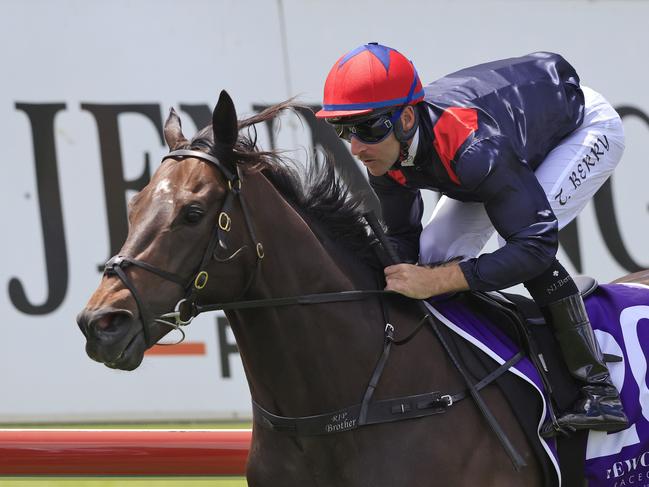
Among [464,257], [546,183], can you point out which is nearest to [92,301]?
[464,257]

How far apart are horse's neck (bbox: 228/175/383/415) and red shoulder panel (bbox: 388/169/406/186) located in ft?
1.38

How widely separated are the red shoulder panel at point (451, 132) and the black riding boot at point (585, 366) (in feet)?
1.63

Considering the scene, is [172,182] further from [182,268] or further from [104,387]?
[104,387]

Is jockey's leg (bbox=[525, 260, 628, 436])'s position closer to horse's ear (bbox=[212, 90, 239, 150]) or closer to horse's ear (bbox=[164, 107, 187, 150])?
horse's ear (bbox=[212, 90, 239, 150])

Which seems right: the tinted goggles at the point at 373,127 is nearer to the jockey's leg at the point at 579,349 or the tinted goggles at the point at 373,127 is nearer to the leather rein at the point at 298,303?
the leather rein at the point at 298,303

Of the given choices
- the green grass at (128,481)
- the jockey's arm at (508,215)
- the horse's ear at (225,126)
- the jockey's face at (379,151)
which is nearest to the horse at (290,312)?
the horse's ear at (225,126)

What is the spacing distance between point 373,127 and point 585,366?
90 centimetres

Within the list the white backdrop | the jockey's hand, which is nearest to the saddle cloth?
the jockey's hand

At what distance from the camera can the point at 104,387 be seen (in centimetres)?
505

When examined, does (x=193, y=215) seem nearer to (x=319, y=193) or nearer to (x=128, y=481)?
(x=319, y=193)

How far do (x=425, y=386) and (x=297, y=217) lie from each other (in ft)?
1.89

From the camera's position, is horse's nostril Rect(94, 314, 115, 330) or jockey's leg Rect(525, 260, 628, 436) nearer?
horse's nostril Rect(94, 314, 115, 330)

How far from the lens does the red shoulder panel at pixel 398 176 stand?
2996mm

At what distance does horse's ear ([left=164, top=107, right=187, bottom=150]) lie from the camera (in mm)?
2682
